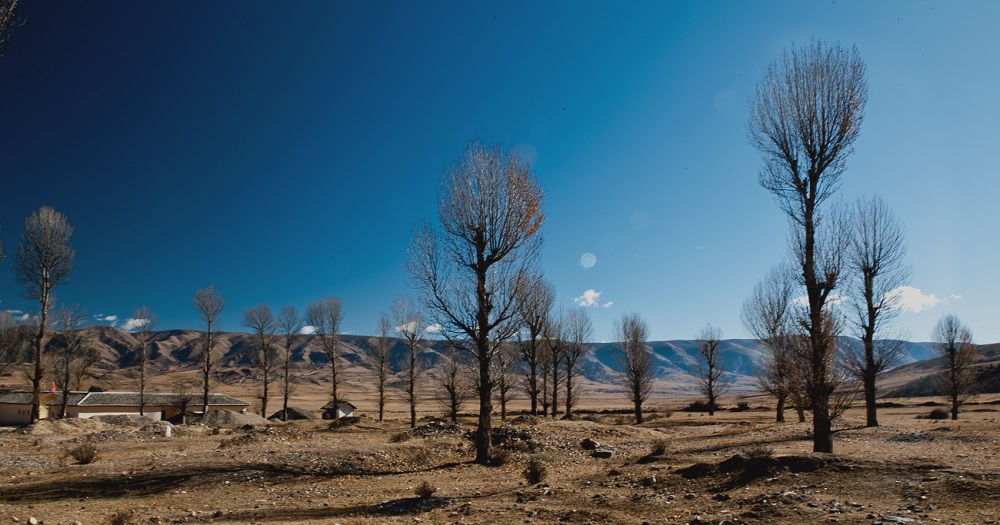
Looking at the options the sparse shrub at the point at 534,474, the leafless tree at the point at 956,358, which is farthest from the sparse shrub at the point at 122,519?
the leafless tree at the point at 956,358

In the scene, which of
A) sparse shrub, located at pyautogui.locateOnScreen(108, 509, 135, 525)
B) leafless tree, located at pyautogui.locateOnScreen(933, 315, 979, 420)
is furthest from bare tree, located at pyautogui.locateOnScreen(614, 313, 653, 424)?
sparse shrub, located at pyautogui.locateOnScreen(108, 509, 135, 525)

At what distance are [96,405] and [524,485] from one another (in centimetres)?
6901

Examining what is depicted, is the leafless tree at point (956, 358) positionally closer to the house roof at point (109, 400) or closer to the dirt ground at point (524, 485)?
the dirt ground at point (524, 485)

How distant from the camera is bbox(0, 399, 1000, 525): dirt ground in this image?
843cm

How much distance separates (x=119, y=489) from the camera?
40.7ft


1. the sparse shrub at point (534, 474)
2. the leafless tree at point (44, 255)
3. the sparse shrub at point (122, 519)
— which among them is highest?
the leafless tree at point (44, 255)

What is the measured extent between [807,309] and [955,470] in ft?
20.3

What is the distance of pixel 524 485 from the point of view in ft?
41.0

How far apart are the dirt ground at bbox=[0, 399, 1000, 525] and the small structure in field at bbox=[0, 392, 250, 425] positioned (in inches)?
1868

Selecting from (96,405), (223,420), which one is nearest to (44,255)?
(223,420)

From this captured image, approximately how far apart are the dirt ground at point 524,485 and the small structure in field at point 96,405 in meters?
47.5

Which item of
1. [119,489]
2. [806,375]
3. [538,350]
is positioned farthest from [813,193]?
[538,350]

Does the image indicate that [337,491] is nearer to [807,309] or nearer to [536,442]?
[536,442]

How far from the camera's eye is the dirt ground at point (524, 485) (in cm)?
843
